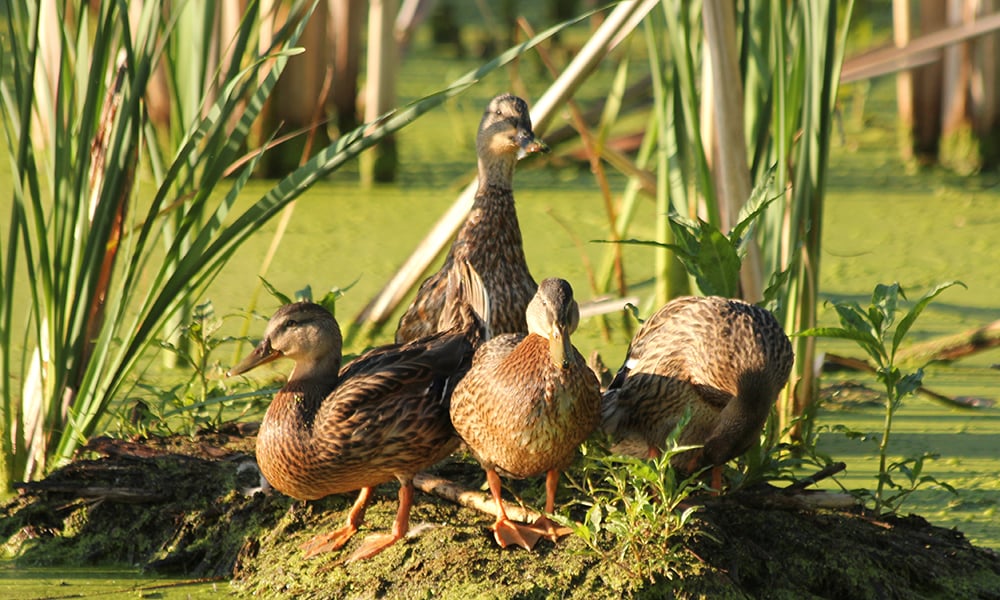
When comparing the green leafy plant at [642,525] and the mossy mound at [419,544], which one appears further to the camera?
→ the mossy mound at [419,544]

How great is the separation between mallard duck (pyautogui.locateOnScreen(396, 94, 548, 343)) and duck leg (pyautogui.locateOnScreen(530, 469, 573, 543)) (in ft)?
2.54

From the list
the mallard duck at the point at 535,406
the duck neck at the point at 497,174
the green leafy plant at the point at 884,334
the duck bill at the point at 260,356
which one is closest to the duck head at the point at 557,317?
the mallard duck at the point at 535,406

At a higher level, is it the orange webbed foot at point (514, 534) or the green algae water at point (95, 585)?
the orange webbed foot at point (514, 534)

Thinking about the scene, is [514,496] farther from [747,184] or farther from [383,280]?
[383,280]

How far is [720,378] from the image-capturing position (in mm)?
3730

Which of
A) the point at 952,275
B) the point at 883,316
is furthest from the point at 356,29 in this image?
the point at 883,316

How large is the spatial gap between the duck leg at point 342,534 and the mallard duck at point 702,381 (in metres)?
0.71

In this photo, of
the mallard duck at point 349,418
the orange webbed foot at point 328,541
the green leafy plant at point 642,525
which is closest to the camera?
the green leafy plant at point 642,525

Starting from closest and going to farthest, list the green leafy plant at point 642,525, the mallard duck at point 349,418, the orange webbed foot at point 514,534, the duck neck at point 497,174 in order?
the green leafy plant at point 642,525 → the orange webbed foot at point 514,534 → the mallard duck at point 349,418 → the duck neck at point 497,174

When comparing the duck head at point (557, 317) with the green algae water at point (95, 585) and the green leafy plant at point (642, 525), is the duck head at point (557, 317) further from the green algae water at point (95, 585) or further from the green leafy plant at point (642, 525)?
the green algae water at point (95, 585)

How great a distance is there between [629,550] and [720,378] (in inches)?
23.5

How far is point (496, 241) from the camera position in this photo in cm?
450

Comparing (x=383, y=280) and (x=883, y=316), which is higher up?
(x=883, y=316)

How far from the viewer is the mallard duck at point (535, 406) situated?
3406 mm
